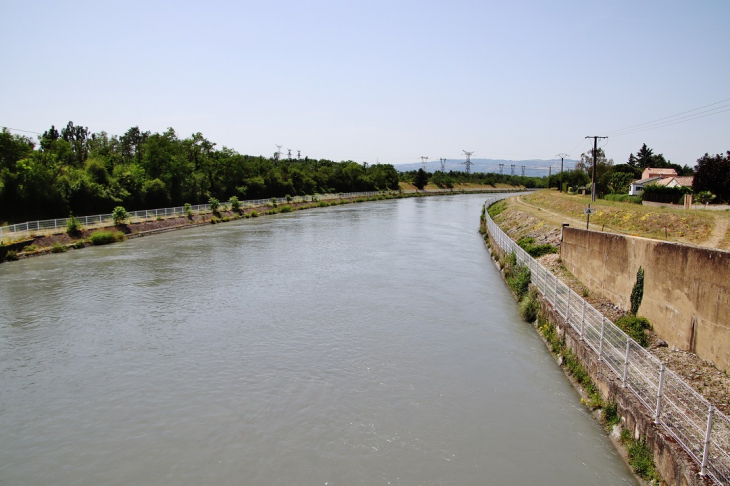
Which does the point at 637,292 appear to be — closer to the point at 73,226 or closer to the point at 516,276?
the point at 516,276

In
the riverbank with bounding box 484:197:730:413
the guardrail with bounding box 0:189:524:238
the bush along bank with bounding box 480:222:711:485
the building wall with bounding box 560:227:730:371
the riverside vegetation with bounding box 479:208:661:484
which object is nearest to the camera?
the bush along bank with bounding box 480:222:711:485

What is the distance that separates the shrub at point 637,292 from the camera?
39.6ft

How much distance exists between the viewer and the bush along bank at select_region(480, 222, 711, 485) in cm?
649

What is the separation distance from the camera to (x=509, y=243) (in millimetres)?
24266

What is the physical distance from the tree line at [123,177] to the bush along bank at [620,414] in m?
40.7

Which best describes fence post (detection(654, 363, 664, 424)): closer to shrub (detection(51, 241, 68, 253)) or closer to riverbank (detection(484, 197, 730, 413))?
riverbank (detection(484, 197, 730, 413))

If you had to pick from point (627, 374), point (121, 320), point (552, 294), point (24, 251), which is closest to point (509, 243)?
point (552, 294)

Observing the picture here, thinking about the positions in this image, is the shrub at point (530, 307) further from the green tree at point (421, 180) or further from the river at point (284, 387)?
the green tree at point (421, 180)

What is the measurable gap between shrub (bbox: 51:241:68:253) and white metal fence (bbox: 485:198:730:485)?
30173mm

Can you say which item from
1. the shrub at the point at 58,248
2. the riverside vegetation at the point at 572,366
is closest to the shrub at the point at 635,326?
the riverside vegetation at the point at 572,366

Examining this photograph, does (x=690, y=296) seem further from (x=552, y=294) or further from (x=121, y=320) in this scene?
(x=121, y=320)

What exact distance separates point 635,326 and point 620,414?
3654 millimetres

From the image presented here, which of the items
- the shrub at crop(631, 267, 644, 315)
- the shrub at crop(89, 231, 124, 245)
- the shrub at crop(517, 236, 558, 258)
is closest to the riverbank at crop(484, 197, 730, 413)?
the shrub at crop(631, 267, 644, 315)

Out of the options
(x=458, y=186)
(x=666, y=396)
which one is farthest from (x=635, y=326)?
(x=458, y=186)
